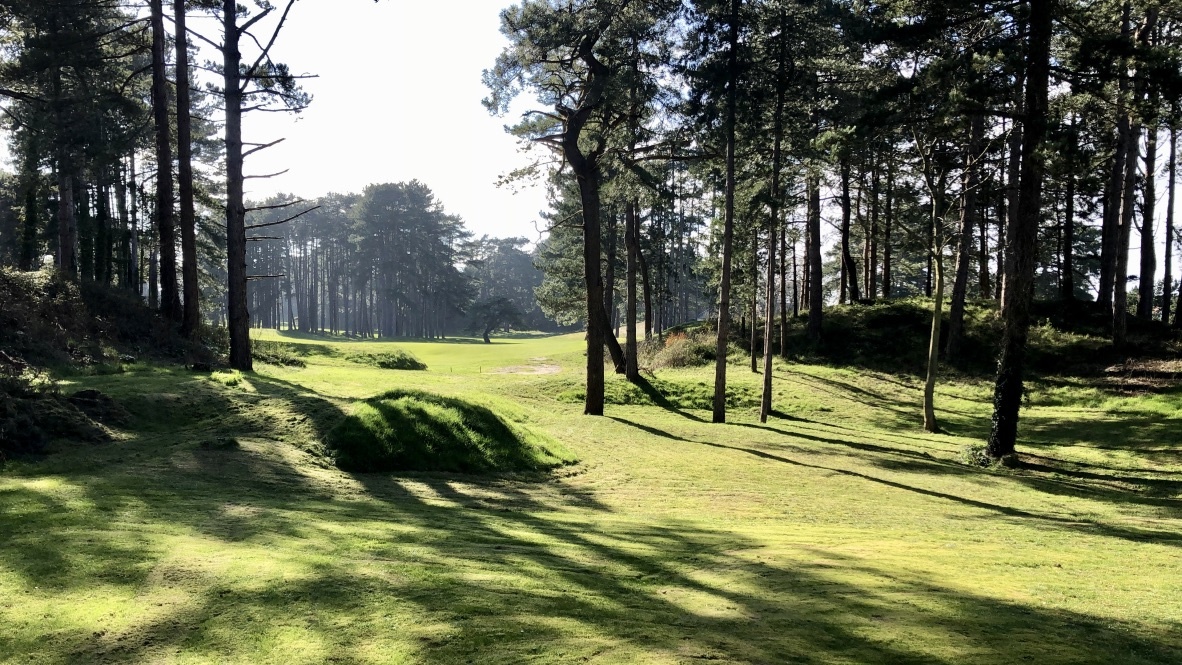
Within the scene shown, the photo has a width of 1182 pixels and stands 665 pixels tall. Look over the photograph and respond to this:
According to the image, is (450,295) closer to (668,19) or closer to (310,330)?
(310,330)

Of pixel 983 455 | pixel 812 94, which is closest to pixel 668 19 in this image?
pixel 812 94

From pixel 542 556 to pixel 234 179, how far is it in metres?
15.3

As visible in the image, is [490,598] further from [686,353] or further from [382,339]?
[382,339]

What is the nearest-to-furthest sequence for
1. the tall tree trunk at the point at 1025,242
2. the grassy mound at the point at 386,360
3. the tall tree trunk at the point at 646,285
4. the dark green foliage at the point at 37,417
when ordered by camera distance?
the dark green foliage at the point at 37,417
the tall tree trunk at the point at 1025,242
the tall tree trunk at the point at 646,285
the grassy mound at the point at 386,360

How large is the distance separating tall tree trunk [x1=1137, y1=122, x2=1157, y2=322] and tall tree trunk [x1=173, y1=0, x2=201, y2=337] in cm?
3135

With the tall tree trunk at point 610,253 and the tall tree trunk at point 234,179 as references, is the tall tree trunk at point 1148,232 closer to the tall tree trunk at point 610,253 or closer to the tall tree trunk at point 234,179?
the tall tree trunk at point 610,253

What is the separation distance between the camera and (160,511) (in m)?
5.50

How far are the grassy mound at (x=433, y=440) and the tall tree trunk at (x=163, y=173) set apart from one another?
1218 cm

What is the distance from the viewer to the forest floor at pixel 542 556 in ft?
10.3

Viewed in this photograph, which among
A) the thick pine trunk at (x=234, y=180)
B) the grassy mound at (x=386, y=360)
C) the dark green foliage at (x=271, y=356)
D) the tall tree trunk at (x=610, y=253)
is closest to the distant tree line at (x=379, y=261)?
the grassy mound at (x=386, y=360)

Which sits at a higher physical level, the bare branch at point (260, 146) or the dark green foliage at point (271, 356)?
the bare branch at point (260, 146)

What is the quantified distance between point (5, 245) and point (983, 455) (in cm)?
5246

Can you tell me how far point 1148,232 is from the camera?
24922 mm

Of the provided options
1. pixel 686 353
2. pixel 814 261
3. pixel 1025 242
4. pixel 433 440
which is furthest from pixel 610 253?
pixel 433 440
